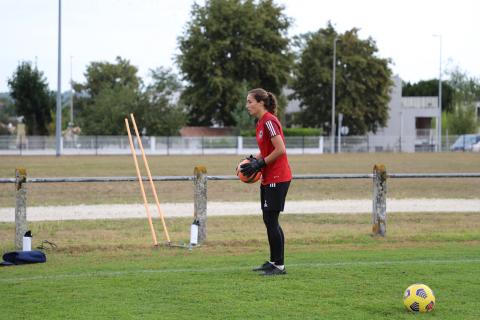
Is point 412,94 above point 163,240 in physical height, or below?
above

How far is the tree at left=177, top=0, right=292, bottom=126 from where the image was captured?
7550cm

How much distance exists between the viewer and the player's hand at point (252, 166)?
8625 millimetres

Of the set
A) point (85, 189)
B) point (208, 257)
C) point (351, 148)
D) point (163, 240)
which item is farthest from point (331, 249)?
point (351, 148)

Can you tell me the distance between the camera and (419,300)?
684 centimetres

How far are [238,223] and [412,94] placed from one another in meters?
115

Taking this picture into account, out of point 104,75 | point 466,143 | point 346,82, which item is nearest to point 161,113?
point 346,82

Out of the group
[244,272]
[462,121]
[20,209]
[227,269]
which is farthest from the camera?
[462,121]

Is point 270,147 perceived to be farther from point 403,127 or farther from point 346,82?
point 403,127

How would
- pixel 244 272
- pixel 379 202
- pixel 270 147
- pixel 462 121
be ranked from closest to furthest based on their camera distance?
pixel 270 147
pixel 244 272
pixel 379 202
pixel 462 121

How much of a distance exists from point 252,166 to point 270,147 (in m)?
0.30

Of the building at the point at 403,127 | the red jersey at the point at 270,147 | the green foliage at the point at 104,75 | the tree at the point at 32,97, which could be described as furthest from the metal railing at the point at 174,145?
the red jersey at the point at 270,147

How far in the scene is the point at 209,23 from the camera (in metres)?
76.4

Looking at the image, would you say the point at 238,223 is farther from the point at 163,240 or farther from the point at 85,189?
the point at 85,189

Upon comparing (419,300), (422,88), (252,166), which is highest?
(422,88)
